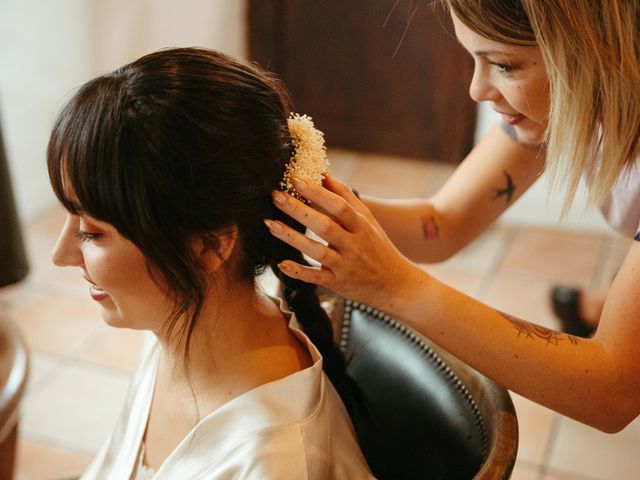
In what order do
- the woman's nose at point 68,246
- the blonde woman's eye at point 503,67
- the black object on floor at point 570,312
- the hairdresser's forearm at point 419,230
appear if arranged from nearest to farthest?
the woman's nose at point 68,246
the blonde woman's eye at point 503,67
the hairdresser's forearm at point 419,230
the black object on floor at point 570,312

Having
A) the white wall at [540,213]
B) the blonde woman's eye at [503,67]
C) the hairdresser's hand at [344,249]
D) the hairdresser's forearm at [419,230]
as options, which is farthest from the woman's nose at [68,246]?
the white wall at [540,213]

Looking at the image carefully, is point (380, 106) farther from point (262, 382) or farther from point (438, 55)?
point (262, 382)

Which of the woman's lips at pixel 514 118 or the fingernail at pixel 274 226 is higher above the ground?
the woman's lips at pixel 514 118

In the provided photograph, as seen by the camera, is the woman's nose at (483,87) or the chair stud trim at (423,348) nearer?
the chair stud trim at (423,348)

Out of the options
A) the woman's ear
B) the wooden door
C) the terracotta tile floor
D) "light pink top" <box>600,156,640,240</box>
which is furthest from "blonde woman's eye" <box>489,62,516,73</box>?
the wooden door

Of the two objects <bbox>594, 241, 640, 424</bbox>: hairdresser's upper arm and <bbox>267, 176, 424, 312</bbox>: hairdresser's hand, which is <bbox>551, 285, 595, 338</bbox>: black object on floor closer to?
<bbox>594, 241, 640, 424</bbox>: hairdresser's upper arm

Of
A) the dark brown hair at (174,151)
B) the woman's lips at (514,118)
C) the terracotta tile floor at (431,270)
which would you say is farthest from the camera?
the terracotta tile floor at (431,270)

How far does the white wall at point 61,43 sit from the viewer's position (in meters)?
3.13

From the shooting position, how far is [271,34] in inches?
150

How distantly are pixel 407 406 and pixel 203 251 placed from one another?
34 cm

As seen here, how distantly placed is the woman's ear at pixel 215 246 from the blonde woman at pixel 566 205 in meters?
0.08

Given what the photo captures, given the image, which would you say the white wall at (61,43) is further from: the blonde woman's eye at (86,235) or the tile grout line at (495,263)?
the blonde woman's eye at (86,235)

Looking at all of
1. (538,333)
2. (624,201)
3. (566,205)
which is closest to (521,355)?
(538,333)

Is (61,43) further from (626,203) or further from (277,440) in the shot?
(277,440)
